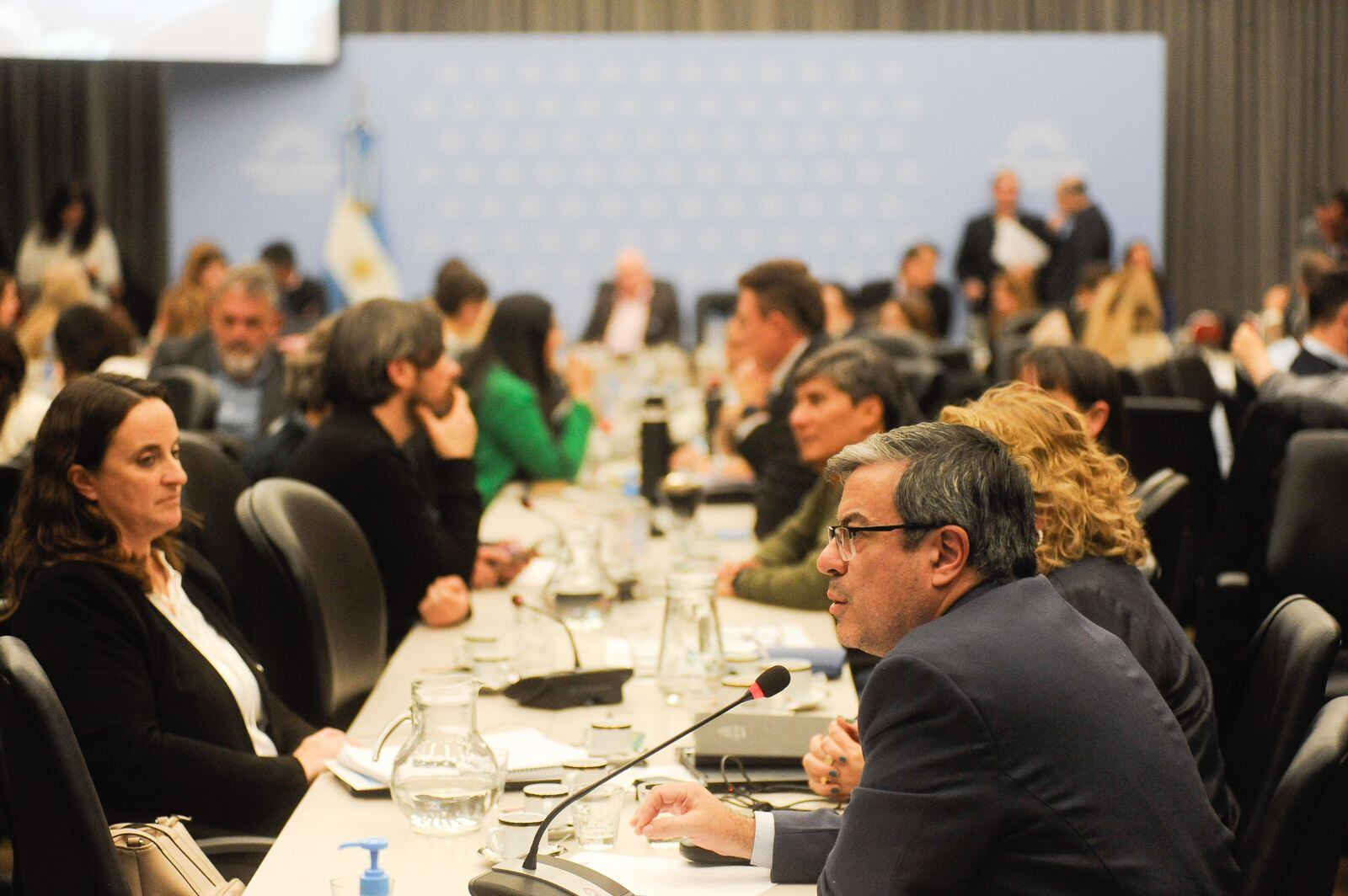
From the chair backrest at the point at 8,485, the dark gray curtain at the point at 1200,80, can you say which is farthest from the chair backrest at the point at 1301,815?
the dark gray curtain at the point at 1200,80

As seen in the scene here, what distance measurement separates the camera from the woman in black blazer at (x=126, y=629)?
7.02 feet

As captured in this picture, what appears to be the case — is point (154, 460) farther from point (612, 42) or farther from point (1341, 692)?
point (612, 42)

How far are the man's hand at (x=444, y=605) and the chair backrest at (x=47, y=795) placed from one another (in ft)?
4.40

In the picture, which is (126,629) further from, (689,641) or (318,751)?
(689,641)

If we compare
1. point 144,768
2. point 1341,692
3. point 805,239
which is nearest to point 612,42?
point 805,239

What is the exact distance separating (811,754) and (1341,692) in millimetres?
1840

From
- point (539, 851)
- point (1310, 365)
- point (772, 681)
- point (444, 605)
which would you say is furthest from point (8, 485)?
point (1310, 365)

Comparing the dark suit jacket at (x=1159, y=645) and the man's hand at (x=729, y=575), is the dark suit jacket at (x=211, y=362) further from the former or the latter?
the dark suit jacket at (x=1159, y=645)

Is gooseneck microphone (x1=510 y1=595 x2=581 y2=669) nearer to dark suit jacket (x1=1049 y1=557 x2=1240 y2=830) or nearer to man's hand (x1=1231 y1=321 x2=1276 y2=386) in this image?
dark suit jacket (x1=1049 y1=557 x2=1240 y2=830)

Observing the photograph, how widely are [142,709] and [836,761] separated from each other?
98 cm

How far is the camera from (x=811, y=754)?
6.80ft

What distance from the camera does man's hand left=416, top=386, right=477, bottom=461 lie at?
12.3 feet

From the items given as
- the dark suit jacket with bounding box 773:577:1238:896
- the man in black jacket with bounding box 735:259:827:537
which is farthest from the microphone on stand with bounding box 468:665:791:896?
the man in black jacket with bounding box 735:259:827:537

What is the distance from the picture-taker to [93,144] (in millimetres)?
12953
